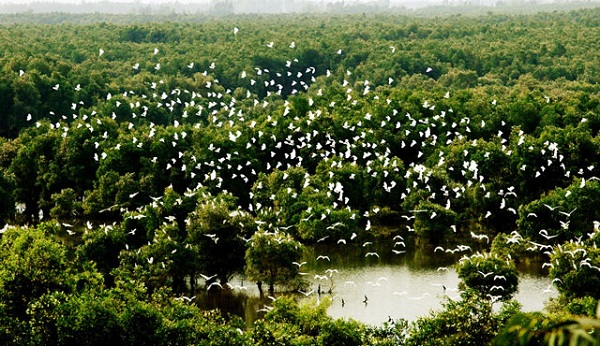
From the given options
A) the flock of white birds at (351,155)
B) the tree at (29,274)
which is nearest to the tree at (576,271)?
the flock of white birds at (351,155)

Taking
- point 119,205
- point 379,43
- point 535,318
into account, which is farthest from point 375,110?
point 535,318

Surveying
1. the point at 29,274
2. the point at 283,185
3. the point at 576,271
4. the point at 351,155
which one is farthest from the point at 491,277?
the point at 351,155

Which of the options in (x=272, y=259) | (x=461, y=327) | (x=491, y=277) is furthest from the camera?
(x=272, y=259)

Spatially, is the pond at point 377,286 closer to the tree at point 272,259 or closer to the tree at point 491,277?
the tree at point 272,259

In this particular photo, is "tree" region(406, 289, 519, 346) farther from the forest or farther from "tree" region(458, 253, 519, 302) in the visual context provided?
"tree" region(458, 253, 519, 302)

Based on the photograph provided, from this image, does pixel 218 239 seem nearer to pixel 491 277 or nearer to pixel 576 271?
pixel 491 277

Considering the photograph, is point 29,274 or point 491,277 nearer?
point 29,274

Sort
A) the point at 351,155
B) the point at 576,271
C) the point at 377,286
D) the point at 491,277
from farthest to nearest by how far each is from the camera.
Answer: the point at 351,155, the point at 377,286, the point at 491,277, the point at 576,271
